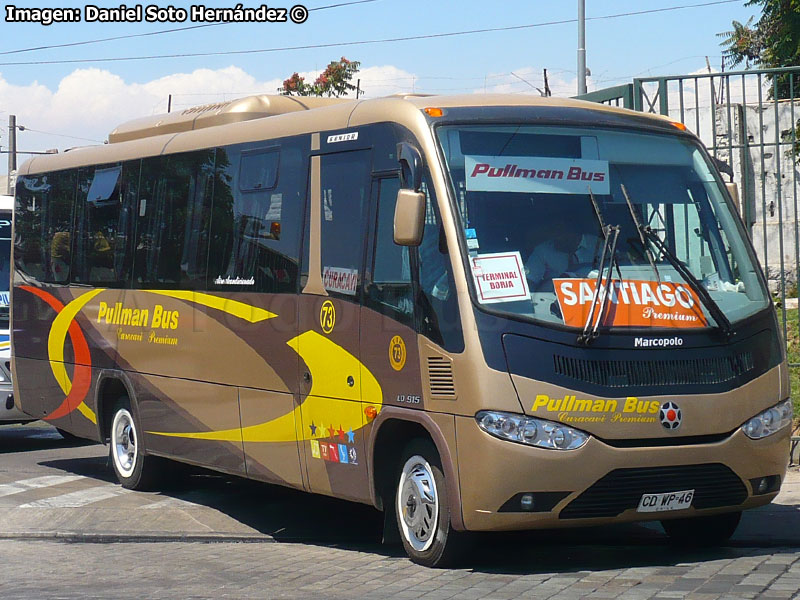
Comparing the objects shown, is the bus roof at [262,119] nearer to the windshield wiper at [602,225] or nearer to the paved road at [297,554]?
the windshield wiper at [602,225]

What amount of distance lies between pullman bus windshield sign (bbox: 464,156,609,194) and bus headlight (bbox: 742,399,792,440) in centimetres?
166

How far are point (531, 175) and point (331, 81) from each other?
1394 inches

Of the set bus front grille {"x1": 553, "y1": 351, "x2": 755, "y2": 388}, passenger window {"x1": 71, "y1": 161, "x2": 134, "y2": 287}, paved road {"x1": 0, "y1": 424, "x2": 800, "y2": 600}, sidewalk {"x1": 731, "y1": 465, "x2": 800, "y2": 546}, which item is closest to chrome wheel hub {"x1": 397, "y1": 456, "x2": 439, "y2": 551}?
paved road {"x1": 0, "y1": 424, "x2": 800, "y2": 600}

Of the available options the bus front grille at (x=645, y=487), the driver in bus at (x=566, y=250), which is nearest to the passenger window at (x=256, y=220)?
the driver in bus at (x=566, y=250)

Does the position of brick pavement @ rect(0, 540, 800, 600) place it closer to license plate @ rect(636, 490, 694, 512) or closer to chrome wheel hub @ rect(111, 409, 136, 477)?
license plate @ rect(636, 490, 694, 512)

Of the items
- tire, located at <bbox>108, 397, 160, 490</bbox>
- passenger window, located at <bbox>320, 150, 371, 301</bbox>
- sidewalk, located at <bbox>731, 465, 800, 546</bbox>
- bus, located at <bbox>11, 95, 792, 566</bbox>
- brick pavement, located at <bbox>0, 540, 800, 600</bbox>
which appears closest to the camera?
brick pavement, located at <bbox>0, 540, 800, 600</bbox>

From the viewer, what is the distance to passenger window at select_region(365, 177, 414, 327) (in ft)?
27.5

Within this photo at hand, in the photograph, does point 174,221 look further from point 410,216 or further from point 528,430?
point 528,430

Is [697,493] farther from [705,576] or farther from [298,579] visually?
[298,579]

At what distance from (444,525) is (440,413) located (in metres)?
0.68

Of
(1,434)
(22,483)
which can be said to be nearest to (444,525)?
(22,483)

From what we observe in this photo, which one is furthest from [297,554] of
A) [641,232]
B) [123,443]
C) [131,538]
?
[123,443]

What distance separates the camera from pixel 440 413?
8.02m

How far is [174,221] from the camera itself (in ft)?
38.2
